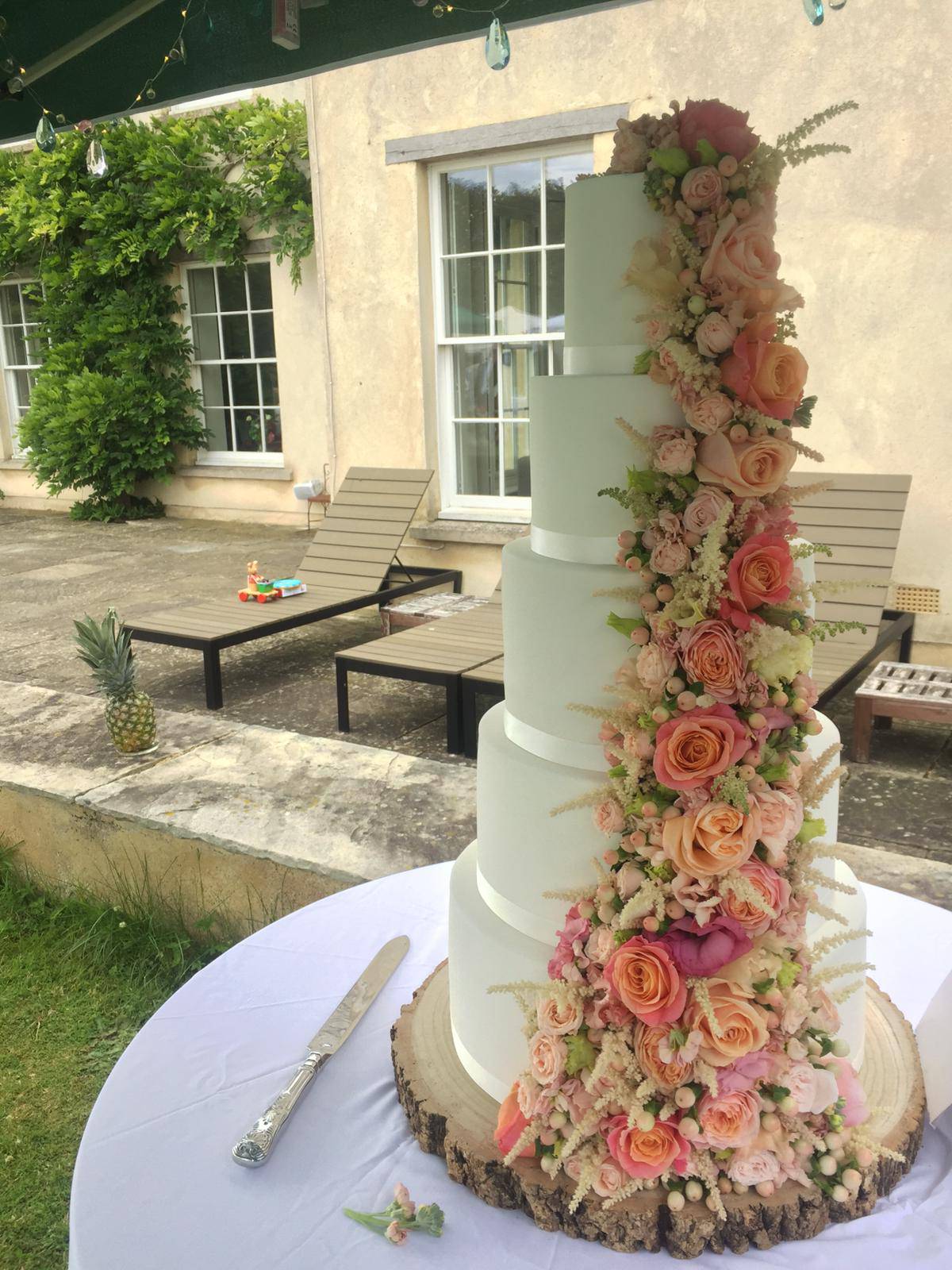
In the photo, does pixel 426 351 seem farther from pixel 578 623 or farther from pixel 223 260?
pixel 578 623

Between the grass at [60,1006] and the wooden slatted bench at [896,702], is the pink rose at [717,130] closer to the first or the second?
the grass at [60,1006]

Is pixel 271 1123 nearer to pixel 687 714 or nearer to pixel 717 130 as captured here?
pixel 687 714

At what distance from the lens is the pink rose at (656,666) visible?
994 mm

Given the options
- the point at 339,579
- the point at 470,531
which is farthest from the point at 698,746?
the point at 470,531

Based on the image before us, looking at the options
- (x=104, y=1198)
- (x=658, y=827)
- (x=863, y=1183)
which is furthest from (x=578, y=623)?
(x=104, y=1198)

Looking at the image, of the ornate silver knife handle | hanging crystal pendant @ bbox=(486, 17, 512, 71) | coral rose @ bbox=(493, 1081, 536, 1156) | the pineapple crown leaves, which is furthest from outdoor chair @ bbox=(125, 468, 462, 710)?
coral rose @ bbox=(493, 1081, 536, 1156)

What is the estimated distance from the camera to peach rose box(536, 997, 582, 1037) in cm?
104

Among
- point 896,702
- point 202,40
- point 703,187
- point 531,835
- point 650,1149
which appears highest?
point 202,40

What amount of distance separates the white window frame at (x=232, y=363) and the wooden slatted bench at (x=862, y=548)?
6250 mm

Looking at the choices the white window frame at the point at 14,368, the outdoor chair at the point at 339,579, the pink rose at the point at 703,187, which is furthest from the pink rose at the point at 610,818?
the white window frame at the point at 14,368

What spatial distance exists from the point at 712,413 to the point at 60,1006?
2.59m

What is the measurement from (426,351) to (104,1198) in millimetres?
6342

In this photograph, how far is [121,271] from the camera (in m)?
10.3

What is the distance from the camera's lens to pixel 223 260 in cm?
1002
